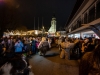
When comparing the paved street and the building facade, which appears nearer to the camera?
the paved street

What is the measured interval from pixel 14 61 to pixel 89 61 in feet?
6.07

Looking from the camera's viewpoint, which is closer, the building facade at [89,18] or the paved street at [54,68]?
the paved street at [54,68]

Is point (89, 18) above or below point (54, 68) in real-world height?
above

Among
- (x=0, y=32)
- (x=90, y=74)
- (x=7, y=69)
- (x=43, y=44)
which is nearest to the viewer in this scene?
(x=90, y=74)

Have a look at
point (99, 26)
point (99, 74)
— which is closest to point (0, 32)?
point (99, 26)

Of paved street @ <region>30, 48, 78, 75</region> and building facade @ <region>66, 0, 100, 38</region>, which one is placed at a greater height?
building facade @ <region>66, 0, 100, 38</region>

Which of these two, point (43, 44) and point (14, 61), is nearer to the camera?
point (14, 61)

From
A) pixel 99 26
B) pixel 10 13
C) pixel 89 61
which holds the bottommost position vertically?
pixel 89 61

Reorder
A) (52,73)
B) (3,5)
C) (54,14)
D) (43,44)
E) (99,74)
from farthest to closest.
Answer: (54,14)
(3,5)
(43,44)
(52,73)
(99,74)

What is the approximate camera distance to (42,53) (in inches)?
712

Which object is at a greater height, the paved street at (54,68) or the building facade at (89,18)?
the building facade at (89,18)

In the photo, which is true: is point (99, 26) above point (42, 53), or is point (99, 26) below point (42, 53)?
above

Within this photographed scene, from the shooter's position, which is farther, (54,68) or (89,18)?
(89,18)

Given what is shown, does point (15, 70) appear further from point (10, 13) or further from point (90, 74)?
point (10, 13)
